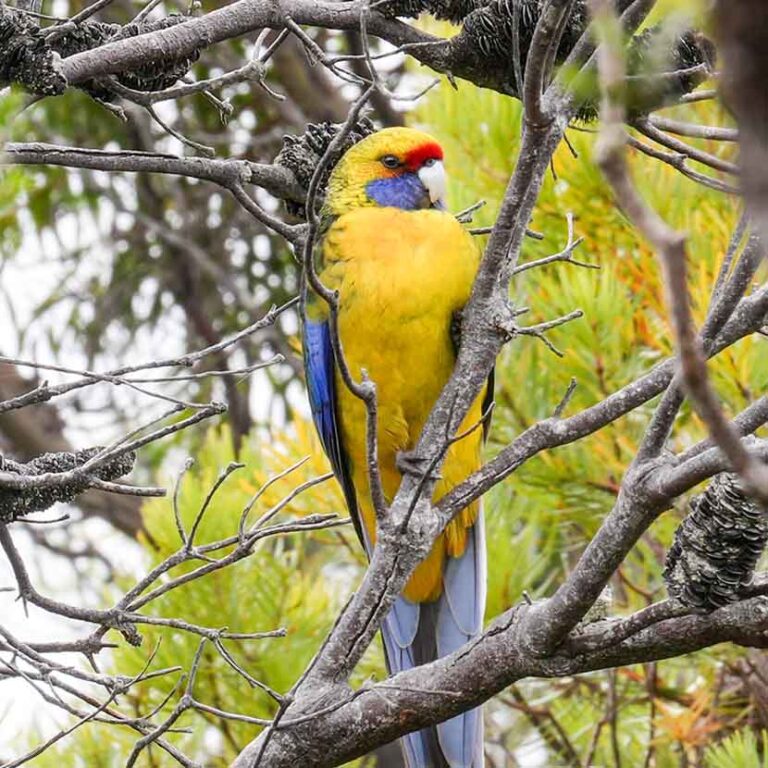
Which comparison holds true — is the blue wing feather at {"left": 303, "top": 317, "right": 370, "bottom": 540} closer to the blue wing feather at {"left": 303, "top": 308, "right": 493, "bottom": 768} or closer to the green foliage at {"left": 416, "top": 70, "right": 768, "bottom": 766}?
the blue wing feather at {"left": 303, "top": 308, "right": 493, "bottom": 768}

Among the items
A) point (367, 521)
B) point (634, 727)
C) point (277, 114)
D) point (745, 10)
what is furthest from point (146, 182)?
point (745, 10)

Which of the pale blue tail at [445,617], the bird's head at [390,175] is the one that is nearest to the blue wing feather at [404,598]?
the pale blue tail at [445,617]

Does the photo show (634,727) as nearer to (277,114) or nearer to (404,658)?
(404,658)

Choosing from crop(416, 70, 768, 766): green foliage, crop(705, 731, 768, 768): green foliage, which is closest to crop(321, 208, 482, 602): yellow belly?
crop(416, 70, 768, 766): green foliage

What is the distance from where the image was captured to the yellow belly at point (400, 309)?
74.0 inches

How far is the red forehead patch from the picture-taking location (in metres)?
2.14

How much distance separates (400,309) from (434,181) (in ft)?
1.11

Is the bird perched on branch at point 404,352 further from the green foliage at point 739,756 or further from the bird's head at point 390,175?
the green foliage at point 739,756

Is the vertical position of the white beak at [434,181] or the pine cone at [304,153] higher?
the white beak at [434,181]

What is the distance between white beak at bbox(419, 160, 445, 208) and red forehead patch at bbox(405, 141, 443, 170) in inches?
0.5

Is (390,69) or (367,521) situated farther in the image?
(390,69)

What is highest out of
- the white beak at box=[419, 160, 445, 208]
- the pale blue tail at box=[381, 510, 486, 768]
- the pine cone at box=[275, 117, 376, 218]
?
the white beak at box=[419, 160, 445, 208]

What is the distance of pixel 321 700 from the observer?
4.17 ft

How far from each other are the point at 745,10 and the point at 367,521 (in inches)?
73.3
